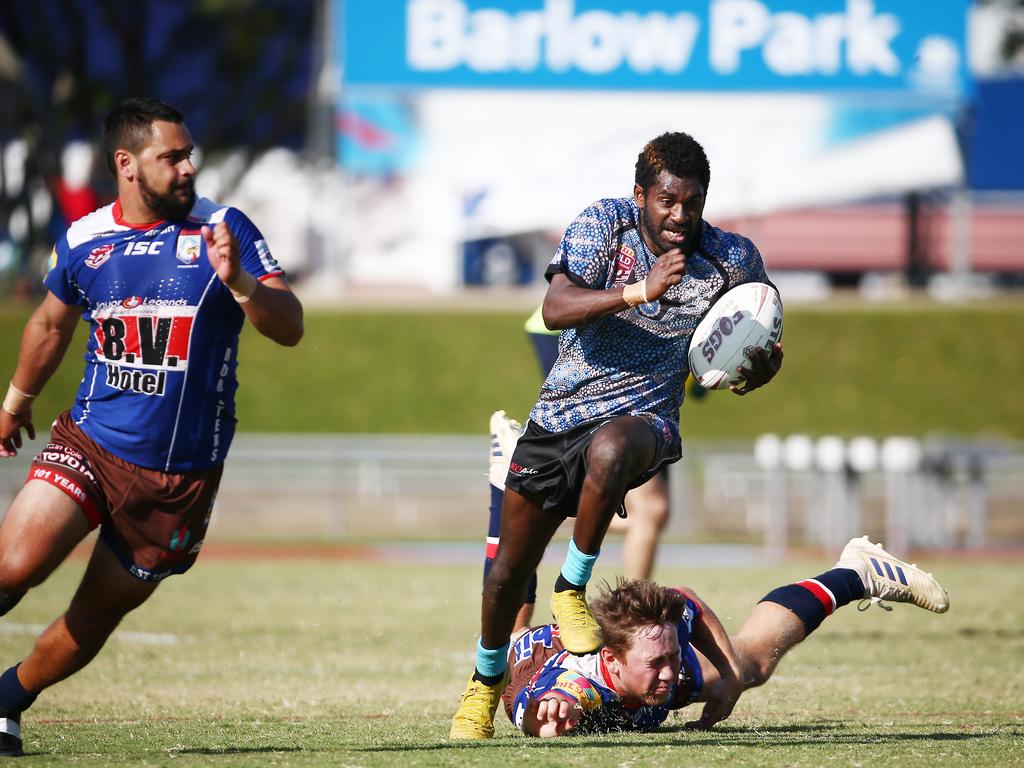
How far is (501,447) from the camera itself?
6.58 metres

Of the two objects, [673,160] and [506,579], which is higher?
[673,160]

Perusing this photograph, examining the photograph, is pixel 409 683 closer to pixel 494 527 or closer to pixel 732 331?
pixel 494 527

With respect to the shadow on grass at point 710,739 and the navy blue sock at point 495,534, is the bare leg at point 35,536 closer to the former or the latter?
the shadow on grass at point 710,739

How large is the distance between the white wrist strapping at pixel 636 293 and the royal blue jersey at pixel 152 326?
4.24 feet

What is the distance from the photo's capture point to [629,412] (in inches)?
218

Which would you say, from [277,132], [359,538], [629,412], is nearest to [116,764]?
[629,412]

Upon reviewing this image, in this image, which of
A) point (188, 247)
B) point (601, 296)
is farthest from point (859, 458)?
point (188, 247)

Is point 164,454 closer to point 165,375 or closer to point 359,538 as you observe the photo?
point 165,375

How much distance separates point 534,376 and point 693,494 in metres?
5.25

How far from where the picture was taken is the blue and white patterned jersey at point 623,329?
549 centimetres

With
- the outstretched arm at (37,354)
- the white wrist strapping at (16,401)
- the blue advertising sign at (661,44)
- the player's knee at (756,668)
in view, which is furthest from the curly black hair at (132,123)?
the blue advertising sign at (661,44)

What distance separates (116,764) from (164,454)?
3.57 feet

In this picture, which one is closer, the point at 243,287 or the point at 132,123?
the point at 243,287

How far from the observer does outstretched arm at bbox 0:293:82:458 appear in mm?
5336
